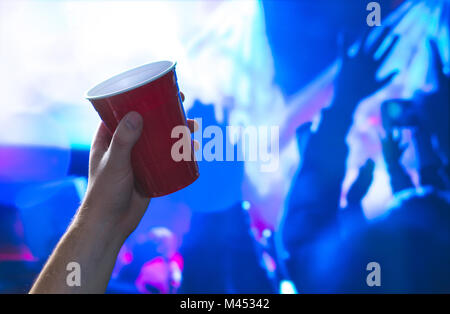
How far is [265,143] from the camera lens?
1.83 m

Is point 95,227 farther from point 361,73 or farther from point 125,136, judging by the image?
point 361,73

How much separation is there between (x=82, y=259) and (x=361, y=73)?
165 cm

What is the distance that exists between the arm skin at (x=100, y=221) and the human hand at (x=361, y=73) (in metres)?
1.42

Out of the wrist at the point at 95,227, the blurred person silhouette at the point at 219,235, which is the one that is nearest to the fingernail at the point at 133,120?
the wrist at the point at 95,227

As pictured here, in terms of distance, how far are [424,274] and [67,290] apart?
1756 mm

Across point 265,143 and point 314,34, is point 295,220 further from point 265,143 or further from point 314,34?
point 314,34

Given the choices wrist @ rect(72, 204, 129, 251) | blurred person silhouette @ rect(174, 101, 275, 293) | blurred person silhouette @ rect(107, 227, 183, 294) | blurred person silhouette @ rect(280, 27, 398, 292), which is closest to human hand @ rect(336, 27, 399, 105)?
blurred person silhouette @ rect(280, 27, 398, 292)

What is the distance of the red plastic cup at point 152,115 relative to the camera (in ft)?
2.00

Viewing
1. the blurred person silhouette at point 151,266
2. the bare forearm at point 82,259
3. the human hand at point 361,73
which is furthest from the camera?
the human hand at point 361,73

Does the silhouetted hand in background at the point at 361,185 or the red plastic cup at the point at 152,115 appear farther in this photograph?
the silhouetted hand in background at the point at 361,185

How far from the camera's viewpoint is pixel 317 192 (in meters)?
1.83

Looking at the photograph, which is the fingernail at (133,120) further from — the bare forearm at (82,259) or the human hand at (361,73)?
the human hand at (361,73)
